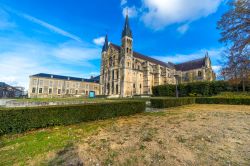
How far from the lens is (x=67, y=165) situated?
3.11m

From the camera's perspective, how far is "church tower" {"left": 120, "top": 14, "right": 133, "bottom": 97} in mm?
46156

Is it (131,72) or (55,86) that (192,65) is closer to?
(131,72)

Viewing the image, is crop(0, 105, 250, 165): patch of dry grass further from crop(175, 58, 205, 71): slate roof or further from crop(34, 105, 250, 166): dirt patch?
crop(175, 58, 205, 71): slate roof

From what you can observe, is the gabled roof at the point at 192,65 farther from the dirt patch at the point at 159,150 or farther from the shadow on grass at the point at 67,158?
the shadow on grass at the point at 67,158

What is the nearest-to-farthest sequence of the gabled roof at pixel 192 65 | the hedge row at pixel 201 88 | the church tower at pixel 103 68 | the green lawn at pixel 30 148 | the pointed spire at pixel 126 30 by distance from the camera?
1. the green lawn at pixel 30 148
2. the hedge row at pixel 201 88
3. the pointed spire at pixel 126 30
4. the gabled roof at pixel 192 65
5. the church tower at pixel 103 68

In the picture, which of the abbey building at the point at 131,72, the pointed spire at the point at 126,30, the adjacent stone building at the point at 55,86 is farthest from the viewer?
the adjacent stone building at the point at 55,86

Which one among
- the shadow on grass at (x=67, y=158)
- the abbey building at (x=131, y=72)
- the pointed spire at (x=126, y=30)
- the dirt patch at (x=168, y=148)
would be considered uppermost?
the pointed spire at (x=126, y=30)

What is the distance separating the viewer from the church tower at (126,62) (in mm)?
46156

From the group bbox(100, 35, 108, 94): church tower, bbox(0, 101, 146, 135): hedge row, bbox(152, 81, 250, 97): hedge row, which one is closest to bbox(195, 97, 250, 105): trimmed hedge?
bbox(152, 81, 250, 97): hedge row

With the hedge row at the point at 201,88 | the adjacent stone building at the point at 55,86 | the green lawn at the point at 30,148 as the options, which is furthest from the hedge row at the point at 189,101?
the adjacent stone building at the point at 55,86

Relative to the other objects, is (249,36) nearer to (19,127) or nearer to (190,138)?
(190,138)

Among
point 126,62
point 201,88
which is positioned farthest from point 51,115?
point 126,62

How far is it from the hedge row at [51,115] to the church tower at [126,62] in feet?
119

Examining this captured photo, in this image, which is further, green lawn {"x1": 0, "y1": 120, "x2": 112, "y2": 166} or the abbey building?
the abbey building
